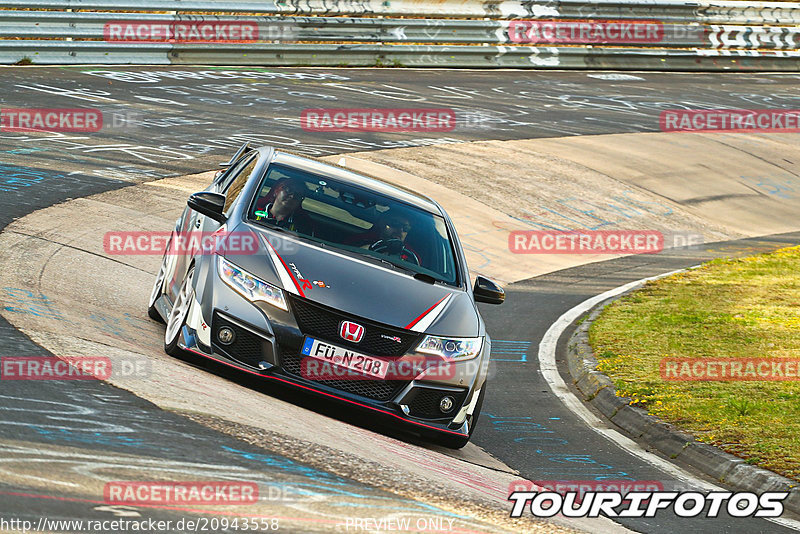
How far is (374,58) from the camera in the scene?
1085 inches

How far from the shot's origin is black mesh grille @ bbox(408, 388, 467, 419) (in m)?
7.24

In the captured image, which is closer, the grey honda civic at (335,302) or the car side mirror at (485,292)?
the grey honda civic at (335,302)

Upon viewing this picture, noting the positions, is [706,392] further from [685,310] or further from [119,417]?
[119,417]

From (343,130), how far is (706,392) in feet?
40.7

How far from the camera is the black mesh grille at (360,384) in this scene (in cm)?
705

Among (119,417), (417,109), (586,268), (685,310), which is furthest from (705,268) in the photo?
(119,417)

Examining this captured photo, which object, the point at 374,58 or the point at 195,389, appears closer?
the point at 195,389

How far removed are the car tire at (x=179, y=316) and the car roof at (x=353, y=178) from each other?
147cm
